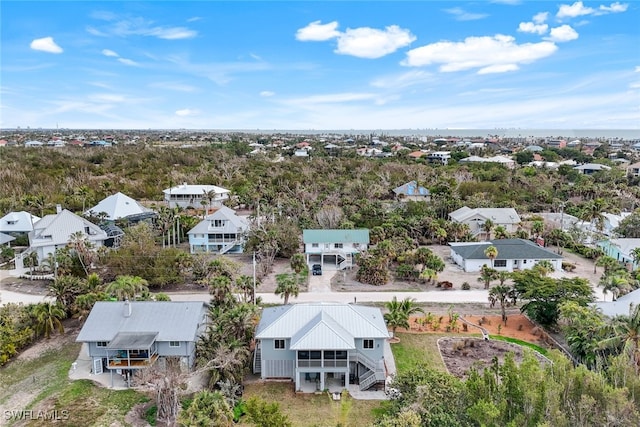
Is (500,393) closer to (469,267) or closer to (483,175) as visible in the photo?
(469,267)

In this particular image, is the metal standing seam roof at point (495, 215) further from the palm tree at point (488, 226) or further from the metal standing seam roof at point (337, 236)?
the metal standing seam roof at point (337, 236)

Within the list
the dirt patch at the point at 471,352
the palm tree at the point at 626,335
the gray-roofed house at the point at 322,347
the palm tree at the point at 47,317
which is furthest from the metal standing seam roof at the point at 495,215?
the palm tree at the point at 47,317

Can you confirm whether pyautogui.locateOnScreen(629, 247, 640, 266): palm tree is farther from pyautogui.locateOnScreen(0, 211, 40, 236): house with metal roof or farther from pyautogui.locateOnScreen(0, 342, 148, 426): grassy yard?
pyautogui.locateOnScreen(0, 211, 40, 236): house with metal roof

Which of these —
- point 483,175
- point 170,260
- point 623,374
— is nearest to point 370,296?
point 170,260

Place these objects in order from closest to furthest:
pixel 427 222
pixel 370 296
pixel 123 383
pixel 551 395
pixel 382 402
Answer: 1. pixel 551 395
2. pixel 382 402
3. pixel 123 383
4. pixel 370 296
5. pixel 427 222

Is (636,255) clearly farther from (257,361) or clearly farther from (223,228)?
(223,228)

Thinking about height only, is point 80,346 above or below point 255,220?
below

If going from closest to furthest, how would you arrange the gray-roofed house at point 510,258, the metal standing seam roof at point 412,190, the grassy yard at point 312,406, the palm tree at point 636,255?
the grassy yard at point 312,406 → the palm tree at point 636,255 → the gray-roofed house at point 510,258 → the metal standing seam roof at point 412,190
